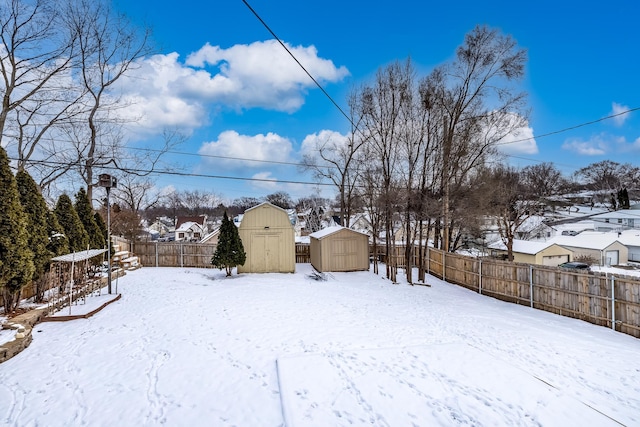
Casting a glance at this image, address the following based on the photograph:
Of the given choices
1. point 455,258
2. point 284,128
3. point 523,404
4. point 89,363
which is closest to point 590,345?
point 523,404

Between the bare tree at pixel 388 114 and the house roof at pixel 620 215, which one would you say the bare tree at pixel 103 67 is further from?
the house roof at pixel 620 215

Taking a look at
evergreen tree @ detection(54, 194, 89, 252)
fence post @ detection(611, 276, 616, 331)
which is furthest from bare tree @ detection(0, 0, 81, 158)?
fence post @ detection(611, 276, 616, 331)

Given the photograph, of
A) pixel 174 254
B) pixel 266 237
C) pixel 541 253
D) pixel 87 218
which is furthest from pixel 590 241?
pixel 87 218

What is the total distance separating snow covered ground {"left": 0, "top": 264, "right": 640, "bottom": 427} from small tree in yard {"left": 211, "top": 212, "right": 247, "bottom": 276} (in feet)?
13.9

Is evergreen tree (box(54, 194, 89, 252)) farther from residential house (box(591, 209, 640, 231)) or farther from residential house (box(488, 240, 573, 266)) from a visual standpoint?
residential house (box(591, 209, 640, 231))

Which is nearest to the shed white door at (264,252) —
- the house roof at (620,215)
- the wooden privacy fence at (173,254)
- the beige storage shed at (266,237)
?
the beige storage shed at (266,237)

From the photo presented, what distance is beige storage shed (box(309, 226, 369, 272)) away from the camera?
44.5 ft

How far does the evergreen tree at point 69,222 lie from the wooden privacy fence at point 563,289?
39.0ft

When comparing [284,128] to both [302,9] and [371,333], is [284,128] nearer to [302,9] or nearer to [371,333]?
[302,9]

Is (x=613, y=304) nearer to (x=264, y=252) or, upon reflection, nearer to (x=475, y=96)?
(x=475, y=96)

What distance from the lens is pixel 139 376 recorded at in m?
3.90

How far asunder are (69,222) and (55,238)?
1.61 meters

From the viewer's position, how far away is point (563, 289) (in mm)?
7234

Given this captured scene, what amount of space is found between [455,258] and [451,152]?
3965mm
